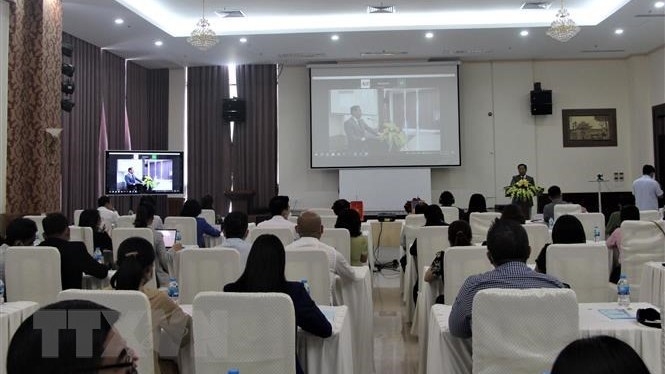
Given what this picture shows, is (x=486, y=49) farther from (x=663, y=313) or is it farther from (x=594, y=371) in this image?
(x=594, y=371)

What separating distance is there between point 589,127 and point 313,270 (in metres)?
10.9

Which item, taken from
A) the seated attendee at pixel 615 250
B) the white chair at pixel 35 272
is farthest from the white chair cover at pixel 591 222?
the white chair at pixel 35 272

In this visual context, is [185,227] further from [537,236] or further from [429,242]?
[537,236]

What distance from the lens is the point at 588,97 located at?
1260 centimetres

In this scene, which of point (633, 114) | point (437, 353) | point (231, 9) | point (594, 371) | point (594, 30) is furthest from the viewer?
point (633, 114)

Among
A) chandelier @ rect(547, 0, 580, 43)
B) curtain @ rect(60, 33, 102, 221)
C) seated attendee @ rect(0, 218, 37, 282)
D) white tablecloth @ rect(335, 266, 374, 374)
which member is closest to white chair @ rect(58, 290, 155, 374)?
white tablecloth @ rect(335, 266, 374, 374)

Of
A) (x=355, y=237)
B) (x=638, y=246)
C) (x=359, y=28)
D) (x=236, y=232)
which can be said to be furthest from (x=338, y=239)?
(x=359, y=28)

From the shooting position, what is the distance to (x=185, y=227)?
619cm

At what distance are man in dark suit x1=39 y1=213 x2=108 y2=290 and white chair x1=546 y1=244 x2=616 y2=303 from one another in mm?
3036

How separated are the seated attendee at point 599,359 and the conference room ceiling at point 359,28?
8.91 metres

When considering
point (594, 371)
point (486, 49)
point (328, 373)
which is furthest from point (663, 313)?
point (486, 49)

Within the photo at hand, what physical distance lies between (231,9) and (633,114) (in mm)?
8915

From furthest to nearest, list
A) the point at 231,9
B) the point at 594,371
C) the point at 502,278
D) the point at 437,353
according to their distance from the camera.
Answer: the point at 231,9
the point at 437,353
the point at 502,278
the point at 594,371

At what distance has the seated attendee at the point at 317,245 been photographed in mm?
3783
